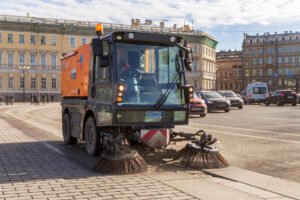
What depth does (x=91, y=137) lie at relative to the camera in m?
9.14

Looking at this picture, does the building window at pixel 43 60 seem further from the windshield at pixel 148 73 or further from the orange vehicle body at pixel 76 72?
the windshield at pixel 148 73

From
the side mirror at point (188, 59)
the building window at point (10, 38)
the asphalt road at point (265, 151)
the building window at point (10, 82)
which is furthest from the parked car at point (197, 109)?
the building window at point (10, 38)

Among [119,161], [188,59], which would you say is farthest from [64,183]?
[188,59]

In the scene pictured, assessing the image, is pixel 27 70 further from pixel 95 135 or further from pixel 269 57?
pixel 269 57

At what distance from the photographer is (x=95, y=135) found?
873 centimetres

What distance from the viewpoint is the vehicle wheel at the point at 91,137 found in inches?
343

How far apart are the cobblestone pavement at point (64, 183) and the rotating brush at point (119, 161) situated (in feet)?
0.63

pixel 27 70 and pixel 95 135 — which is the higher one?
pixel 27 70

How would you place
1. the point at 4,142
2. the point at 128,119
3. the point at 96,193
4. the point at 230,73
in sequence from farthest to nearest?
the point at 230,73
the point at 4,142
the point at 128,119
the point at 96,193

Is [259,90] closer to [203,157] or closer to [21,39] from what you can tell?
[21,39]

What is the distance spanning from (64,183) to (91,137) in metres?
2.87

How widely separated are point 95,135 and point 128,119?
3.63ft

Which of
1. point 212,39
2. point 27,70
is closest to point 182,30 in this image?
point 212,39

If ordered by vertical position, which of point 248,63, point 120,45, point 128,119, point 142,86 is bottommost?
point 128,119
